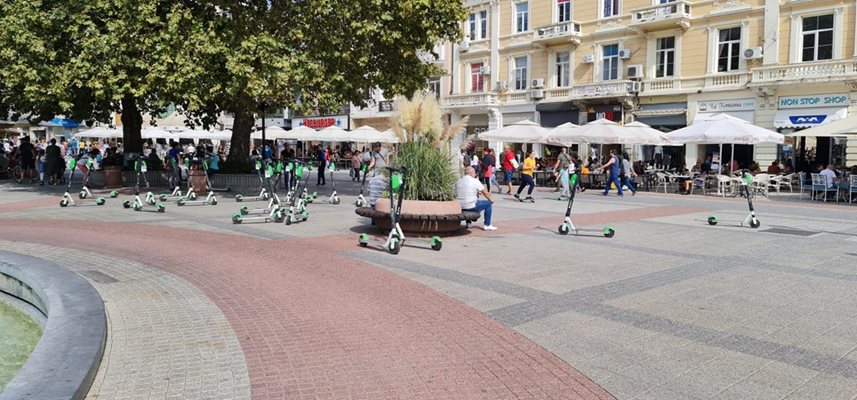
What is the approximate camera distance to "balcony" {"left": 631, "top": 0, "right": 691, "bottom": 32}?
29859 mm

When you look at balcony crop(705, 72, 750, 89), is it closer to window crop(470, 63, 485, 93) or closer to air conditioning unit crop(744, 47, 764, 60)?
air conditioning unit crop(744, 47, 764, 60)

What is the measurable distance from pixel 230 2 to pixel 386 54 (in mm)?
4426

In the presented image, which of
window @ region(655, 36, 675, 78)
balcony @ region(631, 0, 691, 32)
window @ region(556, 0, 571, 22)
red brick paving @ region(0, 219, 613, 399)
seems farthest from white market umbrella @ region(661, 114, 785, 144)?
red brick paving @ region(0, 219, 613, 399)

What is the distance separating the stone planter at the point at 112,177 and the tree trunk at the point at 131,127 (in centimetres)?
158

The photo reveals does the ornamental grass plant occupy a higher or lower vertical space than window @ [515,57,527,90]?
lower

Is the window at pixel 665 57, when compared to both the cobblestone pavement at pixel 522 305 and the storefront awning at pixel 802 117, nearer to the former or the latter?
the storefront awning at pixel 802 117

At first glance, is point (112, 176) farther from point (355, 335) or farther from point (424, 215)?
point (355, 335)

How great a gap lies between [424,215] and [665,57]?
25.0 meters

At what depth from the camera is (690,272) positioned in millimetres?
8133

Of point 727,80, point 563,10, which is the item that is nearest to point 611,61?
point 563,10

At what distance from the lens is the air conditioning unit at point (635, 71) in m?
32.0

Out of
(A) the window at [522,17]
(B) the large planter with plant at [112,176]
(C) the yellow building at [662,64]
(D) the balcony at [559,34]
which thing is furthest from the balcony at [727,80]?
(B) the large planter with plant at [112,176]

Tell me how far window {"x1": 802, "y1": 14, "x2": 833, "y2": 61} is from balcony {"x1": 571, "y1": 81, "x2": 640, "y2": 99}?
7.40 m

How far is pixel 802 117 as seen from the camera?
26.6 meters
